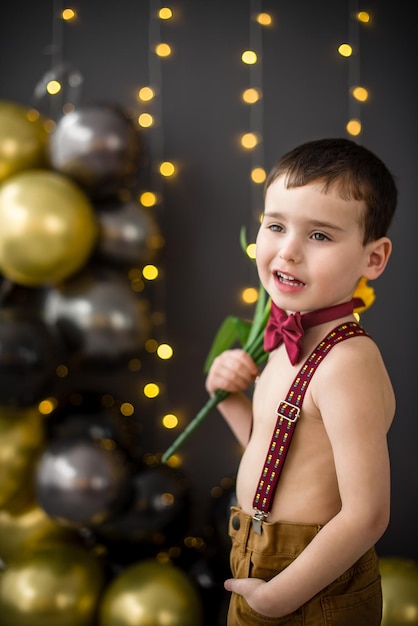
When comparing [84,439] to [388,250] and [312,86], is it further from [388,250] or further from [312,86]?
[312,86]

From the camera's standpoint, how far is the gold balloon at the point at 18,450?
183cm

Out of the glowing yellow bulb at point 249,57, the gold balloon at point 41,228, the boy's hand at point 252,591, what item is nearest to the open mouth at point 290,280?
the boy's hand at point 252,591

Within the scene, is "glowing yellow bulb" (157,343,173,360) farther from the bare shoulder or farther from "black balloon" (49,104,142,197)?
the bare shoulder

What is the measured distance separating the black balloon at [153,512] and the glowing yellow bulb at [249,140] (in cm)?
107

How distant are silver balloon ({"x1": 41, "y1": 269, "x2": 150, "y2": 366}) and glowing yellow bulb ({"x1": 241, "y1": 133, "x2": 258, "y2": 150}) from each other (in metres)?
0.68

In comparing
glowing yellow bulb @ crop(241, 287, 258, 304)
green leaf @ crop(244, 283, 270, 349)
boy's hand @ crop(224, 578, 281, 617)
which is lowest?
boy's hand @ crop(224, 578, 281, 617)

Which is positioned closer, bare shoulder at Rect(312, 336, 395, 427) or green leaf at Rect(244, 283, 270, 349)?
bare shoulder at Rect(312, 336, 395, 427)

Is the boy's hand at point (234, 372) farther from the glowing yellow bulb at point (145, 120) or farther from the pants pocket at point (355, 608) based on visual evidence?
the glowing yellow bulb at point (145, 120)

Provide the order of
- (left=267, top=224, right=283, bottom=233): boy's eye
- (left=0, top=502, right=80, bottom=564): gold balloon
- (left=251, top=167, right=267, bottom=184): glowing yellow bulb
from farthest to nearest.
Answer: (left=251, top=167, right=267, bottom=184): glowing yellow bulb
(left=0, top=502, right=80, bottom=564): gold balloon
(left=267, top=224, right=283, bottom=233): boy's eye

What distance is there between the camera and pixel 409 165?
2.20m

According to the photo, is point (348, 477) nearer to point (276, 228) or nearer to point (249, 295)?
point (276, 228)

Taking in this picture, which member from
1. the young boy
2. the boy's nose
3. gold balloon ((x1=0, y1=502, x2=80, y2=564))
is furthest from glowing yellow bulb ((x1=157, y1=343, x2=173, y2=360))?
the boy's nose

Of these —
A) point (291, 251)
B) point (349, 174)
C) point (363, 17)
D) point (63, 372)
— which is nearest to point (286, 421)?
point (291, 251)

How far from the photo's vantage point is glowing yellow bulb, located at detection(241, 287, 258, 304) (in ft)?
7.36
